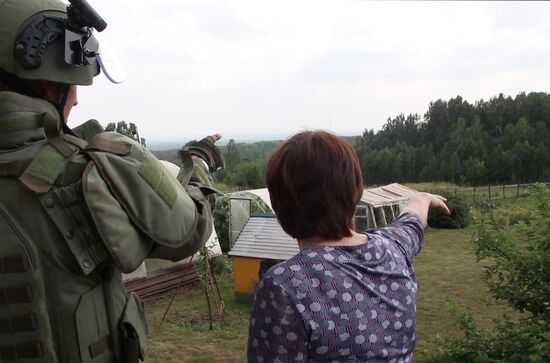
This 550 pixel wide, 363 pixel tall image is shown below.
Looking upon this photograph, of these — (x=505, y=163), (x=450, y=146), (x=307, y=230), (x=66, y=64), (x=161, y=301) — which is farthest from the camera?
(x=450, y=146)

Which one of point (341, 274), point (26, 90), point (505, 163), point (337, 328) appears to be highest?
point (26, 90)

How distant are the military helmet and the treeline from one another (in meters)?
41.6

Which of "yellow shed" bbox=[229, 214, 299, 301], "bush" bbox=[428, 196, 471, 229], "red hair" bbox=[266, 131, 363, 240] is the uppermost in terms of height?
"red hair" bbox=[266, 131, 363, 240]

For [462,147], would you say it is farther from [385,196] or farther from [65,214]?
[65,214]

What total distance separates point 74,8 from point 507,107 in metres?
55.4

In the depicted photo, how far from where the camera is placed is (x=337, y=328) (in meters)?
1.37

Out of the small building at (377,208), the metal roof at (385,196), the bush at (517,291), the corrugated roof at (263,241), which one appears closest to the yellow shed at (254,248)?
the corrugated roof at (263,241)

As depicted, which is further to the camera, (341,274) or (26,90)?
(26,90)

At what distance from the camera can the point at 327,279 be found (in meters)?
1.39

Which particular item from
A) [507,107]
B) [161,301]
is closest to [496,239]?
[161,301]

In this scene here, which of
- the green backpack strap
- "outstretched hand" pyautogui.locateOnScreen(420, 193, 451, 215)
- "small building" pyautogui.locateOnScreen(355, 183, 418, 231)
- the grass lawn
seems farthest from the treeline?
the green backpack strap

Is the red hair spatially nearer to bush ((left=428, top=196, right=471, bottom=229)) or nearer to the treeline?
bush ((left=428, top=196, right=471, bottom=229))

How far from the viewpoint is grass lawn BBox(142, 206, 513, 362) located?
6.98m

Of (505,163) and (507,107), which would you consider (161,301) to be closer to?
(505,163)
